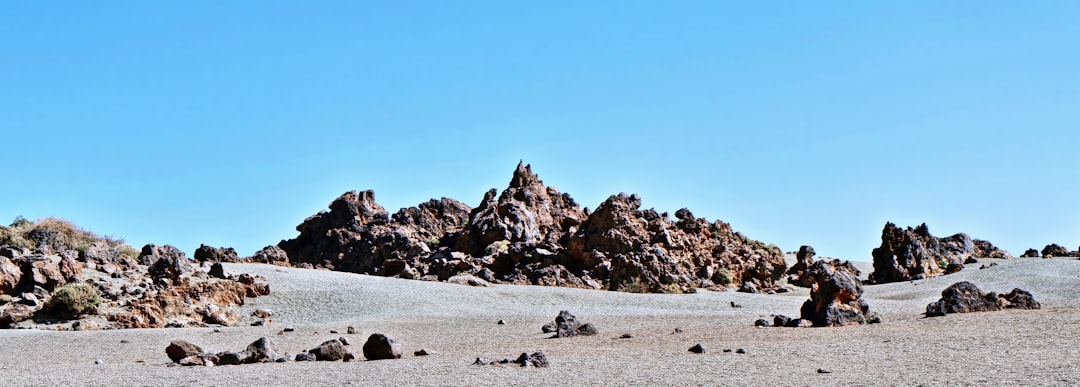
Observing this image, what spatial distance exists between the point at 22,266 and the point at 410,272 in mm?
13248

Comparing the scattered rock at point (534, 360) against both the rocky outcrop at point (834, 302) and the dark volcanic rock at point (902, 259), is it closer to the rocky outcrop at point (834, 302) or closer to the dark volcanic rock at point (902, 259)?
the rocky outcrop at point (834, 302)

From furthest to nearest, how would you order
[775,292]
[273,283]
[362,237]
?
[362,237], [775,292], [273,283]

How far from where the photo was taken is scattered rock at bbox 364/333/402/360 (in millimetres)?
17234

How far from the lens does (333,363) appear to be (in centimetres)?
1667

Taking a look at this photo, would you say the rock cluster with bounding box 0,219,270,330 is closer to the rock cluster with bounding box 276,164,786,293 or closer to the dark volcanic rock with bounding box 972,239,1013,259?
the rock cluster with bounding box 276,164,786,293

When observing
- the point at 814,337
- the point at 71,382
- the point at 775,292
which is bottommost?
the point at 71,382

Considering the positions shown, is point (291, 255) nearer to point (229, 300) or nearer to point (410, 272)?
point (410, 272)

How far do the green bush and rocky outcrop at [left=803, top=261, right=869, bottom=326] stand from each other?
57.1 feet

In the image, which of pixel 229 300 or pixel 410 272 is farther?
pixel 410 272

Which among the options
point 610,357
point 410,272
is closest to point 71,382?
point 610,357

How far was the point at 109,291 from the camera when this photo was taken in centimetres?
2706

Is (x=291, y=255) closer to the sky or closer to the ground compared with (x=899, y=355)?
closer to the sky

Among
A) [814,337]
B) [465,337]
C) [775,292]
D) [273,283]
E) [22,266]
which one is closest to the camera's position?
[814,337]

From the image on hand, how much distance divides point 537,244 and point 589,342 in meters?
18.8
